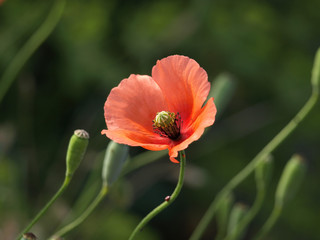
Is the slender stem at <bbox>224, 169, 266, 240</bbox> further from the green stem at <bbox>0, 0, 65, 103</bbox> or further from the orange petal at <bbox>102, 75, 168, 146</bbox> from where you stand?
the green stem at <bbox>0, 0, 65, 103</bbox>

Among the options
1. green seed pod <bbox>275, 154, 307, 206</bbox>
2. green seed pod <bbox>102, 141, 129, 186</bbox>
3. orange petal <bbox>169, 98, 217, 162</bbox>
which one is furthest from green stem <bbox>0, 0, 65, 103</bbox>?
green seed pod <bbox>275, 154, 307, 206</bbox>

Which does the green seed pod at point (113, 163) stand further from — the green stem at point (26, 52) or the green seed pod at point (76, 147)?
the green stem at point (26, 52)

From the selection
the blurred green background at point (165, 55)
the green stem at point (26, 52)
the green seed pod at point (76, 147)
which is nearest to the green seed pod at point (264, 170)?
the green seed pod at point (76, 147)

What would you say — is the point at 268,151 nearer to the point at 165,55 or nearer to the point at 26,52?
the point at 26,52

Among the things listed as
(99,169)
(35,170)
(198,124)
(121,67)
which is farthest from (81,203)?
(121,67)

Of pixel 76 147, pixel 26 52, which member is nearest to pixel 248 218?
pixel 76 147
